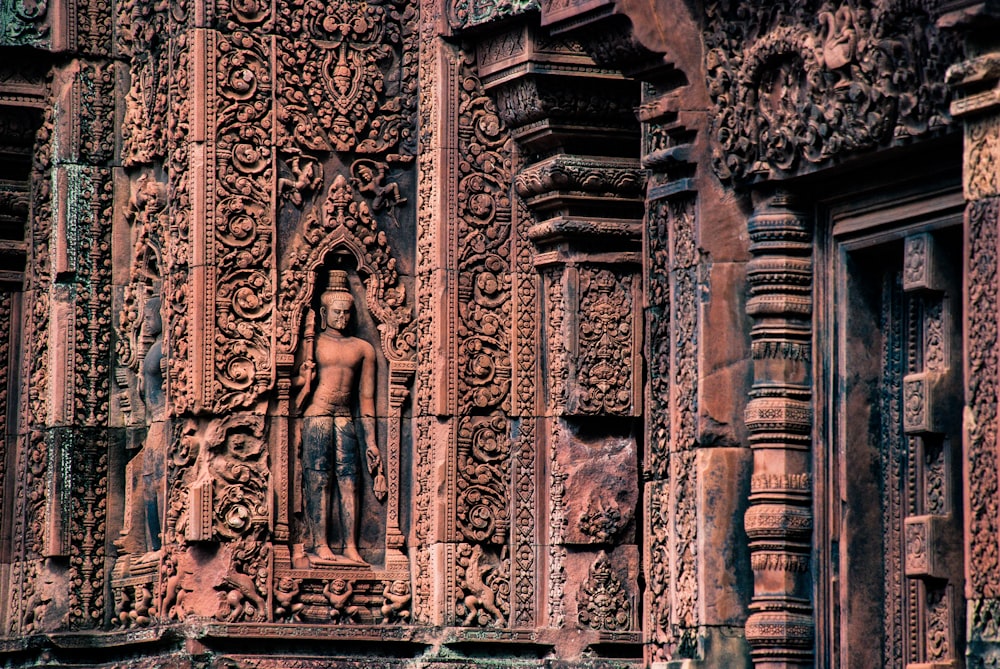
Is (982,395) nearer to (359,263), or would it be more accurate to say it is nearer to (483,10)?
(483,10)

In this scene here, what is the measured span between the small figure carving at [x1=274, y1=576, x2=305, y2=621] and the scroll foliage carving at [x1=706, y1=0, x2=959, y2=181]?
4500 mm

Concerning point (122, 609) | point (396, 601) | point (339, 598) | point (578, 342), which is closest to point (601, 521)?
point (578, 342)

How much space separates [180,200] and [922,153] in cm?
584

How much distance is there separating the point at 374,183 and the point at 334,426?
1.45 meters

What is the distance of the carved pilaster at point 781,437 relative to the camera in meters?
13.4

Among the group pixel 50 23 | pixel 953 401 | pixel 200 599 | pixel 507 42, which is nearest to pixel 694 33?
pixel 953 401

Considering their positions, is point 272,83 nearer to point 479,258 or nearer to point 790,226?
point 479,258

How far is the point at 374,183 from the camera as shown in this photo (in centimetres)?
1759

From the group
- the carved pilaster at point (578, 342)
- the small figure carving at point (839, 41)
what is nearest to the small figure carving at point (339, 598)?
the carved pilaster at point (578, 342)

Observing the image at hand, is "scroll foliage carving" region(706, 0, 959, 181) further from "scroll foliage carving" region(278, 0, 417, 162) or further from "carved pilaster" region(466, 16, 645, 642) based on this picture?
"scroll foliage carving" region(278, 0, 417, 162)

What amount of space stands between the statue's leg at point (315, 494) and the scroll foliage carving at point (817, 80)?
4332mm

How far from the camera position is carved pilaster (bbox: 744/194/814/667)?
1341 centimetres

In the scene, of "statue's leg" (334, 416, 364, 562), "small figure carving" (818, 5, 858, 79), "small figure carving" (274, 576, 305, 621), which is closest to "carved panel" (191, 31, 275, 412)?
"statue's leg" (334, 416, 364, 562)

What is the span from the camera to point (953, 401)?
12648 millimetres
